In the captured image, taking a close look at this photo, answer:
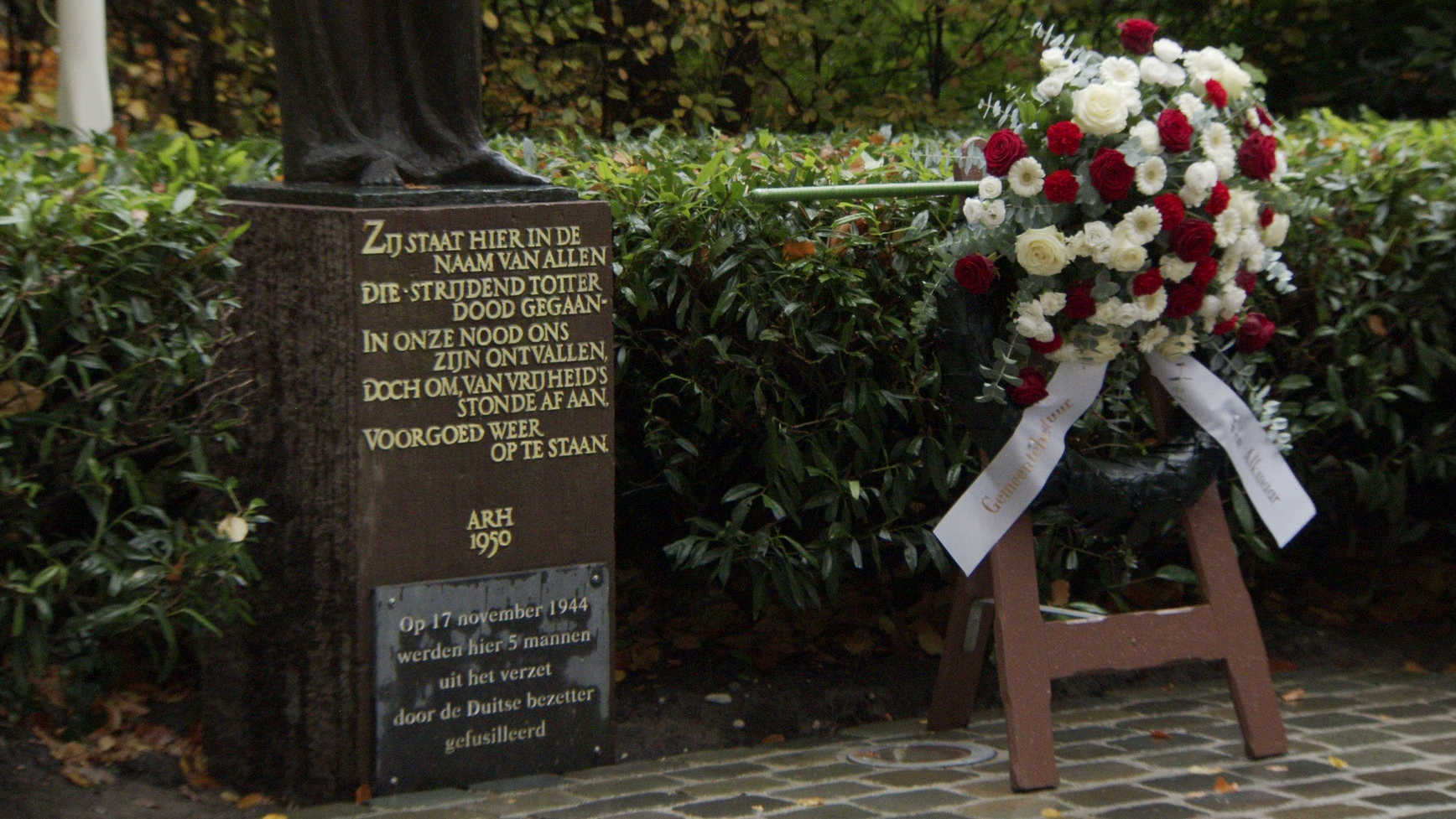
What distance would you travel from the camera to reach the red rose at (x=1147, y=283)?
3.95m

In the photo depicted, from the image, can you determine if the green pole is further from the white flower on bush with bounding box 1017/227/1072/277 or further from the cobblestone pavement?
the cobblestone pavement

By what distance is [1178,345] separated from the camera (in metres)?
4.14

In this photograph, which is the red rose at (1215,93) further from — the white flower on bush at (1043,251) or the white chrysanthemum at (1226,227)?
the white flower on bush at (1043,251)

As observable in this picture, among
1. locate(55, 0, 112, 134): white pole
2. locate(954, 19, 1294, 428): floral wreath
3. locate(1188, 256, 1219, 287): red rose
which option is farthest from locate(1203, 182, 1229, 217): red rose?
locate(55, 0, 112, 134): white pole

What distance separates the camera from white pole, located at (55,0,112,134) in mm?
6145

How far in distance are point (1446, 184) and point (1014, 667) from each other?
2682 mm

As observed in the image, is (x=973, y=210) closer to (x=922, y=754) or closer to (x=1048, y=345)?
(x=1048, y=345)

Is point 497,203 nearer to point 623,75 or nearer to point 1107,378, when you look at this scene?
point 1107,378

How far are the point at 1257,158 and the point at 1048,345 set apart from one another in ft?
2.41

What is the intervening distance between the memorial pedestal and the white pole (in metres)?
2.42

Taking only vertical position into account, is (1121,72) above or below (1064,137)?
above

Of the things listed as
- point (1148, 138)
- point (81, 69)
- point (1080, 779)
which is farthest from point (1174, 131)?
point (81, 69)

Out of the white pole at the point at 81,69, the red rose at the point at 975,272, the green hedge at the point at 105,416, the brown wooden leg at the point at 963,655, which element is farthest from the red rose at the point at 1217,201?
the white pole at the point at 81,69

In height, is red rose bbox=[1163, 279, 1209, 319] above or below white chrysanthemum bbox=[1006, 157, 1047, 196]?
below
